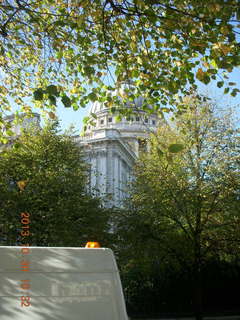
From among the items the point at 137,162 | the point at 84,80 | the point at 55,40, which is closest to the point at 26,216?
the point at 137,162

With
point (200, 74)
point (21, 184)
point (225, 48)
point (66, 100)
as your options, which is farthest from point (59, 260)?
point (21, 184)

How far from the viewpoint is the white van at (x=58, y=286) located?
4887mm

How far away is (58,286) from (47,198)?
1569cm

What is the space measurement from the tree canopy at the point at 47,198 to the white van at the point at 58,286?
43.7 feet

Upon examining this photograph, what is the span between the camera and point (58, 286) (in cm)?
509

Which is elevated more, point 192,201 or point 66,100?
point 192,201

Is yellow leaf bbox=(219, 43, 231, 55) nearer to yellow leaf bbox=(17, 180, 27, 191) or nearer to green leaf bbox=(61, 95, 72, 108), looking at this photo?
green leaf bbox=(61, 95, 72, 108)

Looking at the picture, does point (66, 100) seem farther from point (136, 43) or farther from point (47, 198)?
point (47, 198)

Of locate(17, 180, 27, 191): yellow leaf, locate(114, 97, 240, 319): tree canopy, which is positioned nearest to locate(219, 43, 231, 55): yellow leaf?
locate(114, 97, 240, 319): tree canopy

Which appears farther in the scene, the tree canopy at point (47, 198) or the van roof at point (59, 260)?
the tree canopy at point (47, 198)

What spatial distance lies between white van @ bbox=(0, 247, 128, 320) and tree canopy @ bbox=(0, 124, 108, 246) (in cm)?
1332

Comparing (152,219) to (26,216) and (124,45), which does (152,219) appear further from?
(124,45)

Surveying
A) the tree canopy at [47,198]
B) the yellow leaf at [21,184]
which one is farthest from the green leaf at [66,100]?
the tree canopy at [47,198]

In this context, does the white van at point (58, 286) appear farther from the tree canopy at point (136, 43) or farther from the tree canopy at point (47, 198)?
the tree canopy at point (47, 198)
